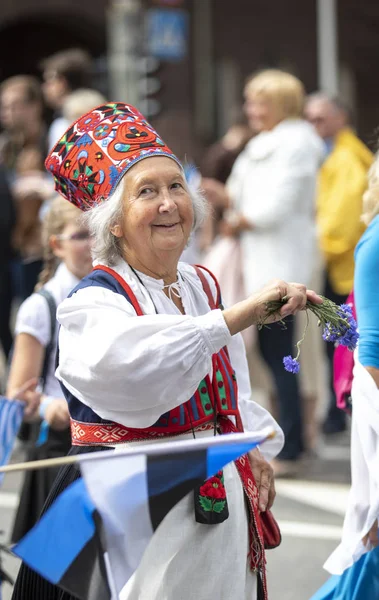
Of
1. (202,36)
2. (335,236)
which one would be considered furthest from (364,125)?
(335,236)

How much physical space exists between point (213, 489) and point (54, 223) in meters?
1.91

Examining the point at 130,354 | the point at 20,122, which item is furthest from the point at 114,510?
the point at 20,122

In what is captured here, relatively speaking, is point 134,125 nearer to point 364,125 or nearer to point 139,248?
point 139,248

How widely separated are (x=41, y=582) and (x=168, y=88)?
2057cm

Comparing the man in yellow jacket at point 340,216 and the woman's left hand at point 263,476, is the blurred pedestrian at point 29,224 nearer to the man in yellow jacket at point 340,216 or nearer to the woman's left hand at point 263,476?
the man in yellow jacket at point 340,216

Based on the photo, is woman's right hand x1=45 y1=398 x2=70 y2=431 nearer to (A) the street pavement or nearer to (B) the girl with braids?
(B) the girl with braids

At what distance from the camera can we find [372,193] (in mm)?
4086

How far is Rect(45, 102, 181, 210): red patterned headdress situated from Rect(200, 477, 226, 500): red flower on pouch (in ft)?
2.69

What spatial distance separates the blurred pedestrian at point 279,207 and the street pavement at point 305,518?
0.27 meters

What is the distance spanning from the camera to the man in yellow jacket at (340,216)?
7703 mm

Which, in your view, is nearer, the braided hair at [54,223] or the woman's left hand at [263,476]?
the woman's left hand at [263,476]

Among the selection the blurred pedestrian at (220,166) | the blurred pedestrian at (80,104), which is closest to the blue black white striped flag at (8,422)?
the blurred pedestrian at (220,166)

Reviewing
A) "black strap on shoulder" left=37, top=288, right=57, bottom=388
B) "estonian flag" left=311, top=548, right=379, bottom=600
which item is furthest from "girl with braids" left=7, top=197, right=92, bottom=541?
"estonian flag" left=311, top=548, right=379, bottom=600

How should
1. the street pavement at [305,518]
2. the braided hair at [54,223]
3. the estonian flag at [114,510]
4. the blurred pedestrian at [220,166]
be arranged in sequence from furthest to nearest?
1. the blurred pedestrian at [220,166]
2. the street pavement at [305,518]
3. the braided hair at [54,223]
4. the estonian flag at [114,510]
